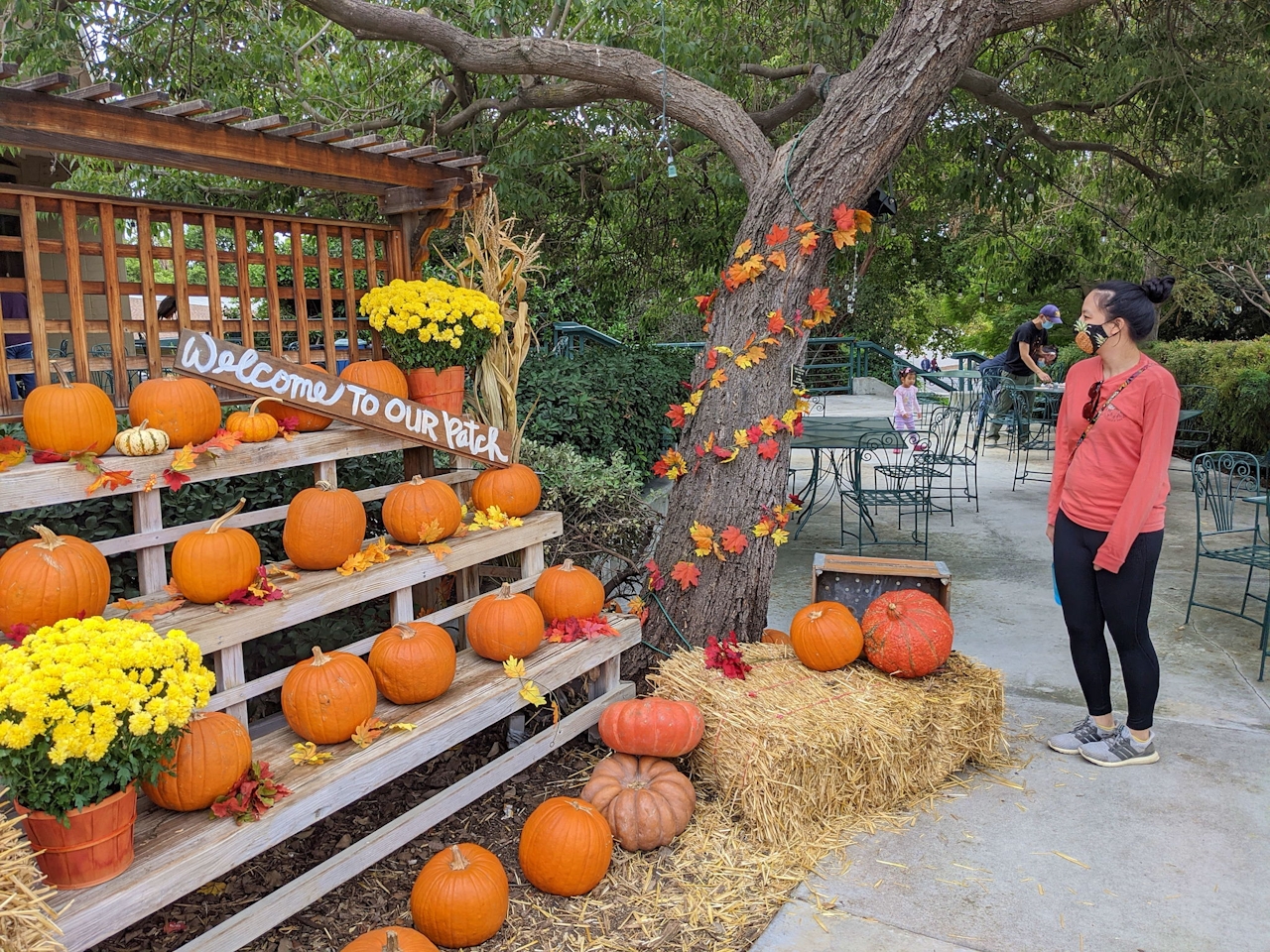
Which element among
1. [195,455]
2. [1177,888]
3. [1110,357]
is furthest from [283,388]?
[1177,888]

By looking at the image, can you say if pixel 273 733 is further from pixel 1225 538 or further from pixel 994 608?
pixel 1225 538

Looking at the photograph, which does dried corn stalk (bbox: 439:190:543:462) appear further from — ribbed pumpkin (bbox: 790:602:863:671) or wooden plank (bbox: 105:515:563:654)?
ribbed pumpkin (bbox: 790:602:863:671)

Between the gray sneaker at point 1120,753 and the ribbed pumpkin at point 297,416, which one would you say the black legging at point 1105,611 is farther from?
the ribbed pumpkin at point 297,416

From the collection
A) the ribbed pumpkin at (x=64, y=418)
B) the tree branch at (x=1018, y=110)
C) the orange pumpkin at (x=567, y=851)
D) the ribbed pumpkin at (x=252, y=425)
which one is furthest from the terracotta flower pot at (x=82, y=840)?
the tree branch at (x=1018, y=110)

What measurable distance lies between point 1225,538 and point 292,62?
8.16 m

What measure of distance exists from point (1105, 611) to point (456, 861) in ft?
8.19

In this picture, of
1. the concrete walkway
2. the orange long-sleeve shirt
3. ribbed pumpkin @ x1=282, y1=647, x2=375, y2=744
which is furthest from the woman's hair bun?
ribbed pumpkin @ x1=282, y1=647, x2=375, y2=744

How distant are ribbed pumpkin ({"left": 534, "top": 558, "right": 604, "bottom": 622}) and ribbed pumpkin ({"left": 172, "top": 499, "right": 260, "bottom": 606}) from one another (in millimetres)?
1212

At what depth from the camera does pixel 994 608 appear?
5398 millimetres

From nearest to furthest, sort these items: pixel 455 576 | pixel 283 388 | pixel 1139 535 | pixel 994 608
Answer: pixel 283 388 < pixel 1139 535 < pixel 455 576 < pixel 994 608

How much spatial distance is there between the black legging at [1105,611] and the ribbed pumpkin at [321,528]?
263cm

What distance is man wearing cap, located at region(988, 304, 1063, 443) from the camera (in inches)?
397

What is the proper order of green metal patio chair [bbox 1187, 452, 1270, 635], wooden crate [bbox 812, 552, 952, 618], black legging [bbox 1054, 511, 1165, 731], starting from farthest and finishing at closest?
green metal patio chair [bbox 1187, 452, 1270, 635], wooden crate [bbox 812, 552, 952, 618], black legging [bbox 1054, 511, 1165, 731]

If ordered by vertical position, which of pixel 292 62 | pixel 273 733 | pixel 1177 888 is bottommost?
pixel 1177 888
